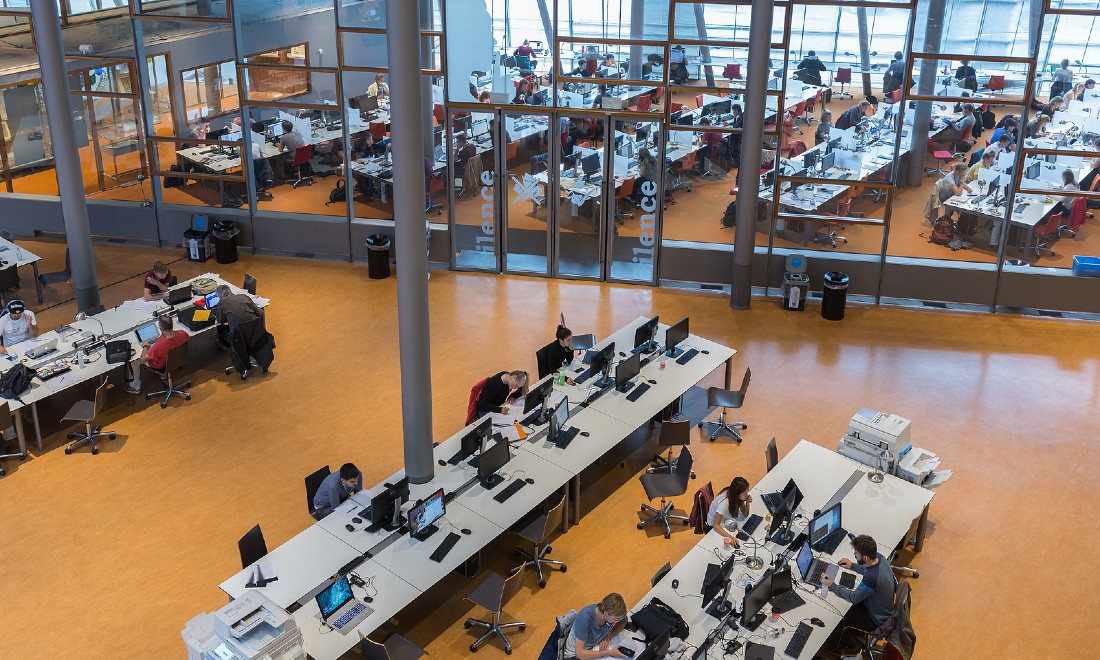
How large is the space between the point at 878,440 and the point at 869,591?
193 centimetres

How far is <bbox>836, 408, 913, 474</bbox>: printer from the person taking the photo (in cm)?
941

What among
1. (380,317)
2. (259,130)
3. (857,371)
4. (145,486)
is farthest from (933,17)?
(145,486)

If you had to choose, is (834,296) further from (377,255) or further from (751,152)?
(377,255)

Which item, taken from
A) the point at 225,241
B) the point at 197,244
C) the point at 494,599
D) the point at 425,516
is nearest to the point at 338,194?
the point at 225,241

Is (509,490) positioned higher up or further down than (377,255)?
further down

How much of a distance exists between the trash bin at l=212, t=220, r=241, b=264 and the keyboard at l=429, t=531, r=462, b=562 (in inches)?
325

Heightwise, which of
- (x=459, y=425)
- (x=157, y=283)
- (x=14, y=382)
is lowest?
(x=459, y=425)

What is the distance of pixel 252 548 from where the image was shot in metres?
8.19

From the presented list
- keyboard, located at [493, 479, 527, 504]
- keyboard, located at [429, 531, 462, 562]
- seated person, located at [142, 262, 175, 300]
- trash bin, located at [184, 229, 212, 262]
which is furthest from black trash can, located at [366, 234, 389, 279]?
keyboard, located at [429, 531, 462, 562]

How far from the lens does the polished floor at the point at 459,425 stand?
8.80 metres

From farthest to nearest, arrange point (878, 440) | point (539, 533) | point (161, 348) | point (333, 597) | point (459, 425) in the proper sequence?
point (161, 348) → point (459, 425) → point (878, 440) → point (539, 533) → point (333, 597)

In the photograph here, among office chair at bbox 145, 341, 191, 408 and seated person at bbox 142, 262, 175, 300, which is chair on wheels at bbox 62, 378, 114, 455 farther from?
seated person at bbox 142, 262, 175, 300

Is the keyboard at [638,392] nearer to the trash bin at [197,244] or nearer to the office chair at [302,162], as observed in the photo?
the office chair at [302,162]

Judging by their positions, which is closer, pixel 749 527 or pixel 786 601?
pixel 786 601
